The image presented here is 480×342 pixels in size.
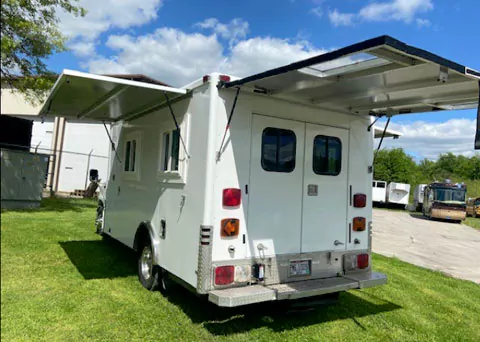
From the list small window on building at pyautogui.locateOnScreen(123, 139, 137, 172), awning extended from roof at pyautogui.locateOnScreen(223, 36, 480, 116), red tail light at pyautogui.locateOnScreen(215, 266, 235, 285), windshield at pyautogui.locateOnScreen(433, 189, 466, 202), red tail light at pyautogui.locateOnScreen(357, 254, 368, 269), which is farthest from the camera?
windshield at pyautogui.locateOnScreen(433, 189, 466, 202)

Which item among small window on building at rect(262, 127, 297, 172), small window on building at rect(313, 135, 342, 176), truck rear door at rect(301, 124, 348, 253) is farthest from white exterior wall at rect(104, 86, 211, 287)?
small window on building at rect(313, 135, 342, 176)

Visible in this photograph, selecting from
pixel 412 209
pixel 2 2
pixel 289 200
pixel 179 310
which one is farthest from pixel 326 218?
pixel 412 209

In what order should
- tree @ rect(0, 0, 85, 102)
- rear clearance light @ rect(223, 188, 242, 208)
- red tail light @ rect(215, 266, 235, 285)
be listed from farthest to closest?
rear clearance light @ rect(223, 188, 242, 208)
red tail light @ rect(215, 266, 235, 285)
tree @ rect(0, 0, 85, 102)

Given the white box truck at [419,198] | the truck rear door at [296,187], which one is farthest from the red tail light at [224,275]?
the white box truck at [419,198]

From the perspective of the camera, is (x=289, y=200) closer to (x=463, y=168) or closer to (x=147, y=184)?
(x=147, y=184)

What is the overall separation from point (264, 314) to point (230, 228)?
4.15 feet

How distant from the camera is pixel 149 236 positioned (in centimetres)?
494

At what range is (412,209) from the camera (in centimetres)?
3231

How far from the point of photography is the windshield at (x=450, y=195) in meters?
23.9

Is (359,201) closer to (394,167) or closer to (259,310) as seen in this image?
(259,310)

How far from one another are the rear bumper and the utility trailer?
1 cm

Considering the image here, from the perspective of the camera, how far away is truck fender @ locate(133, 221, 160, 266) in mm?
4668

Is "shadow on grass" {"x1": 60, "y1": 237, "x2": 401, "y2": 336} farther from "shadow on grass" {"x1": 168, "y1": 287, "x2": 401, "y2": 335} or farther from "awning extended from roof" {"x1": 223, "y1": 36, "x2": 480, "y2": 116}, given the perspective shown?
"awning extended from roof" {"x1": 223, "y1": 36, "x2": 480, "y2": 116}

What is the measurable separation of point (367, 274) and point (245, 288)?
174 centimetres
